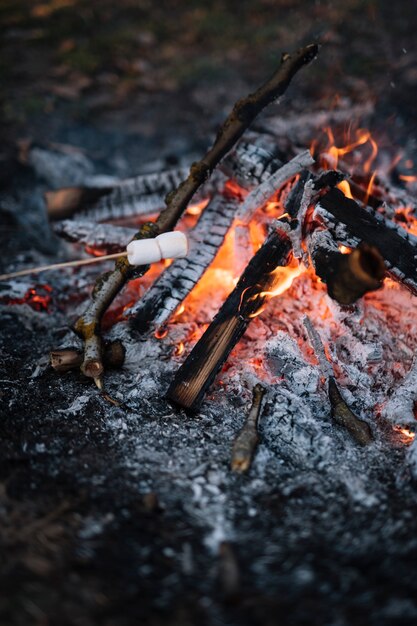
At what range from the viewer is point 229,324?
286cm

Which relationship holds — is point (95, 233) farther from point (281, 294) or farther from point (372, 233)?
point (372, 233)

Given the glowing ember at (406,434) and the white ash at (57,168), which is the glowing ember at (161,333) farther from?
the white ash at (57,168)

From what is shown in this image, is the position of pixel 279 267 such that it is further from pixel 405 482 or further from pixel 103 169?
pixel 103 169

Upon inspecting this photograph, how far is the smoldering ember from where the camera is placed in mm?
1811

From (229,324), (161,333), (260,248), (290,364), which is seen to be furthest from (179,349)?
(260,248)

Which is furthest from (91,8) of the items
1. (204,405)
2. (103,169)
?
(204,405)

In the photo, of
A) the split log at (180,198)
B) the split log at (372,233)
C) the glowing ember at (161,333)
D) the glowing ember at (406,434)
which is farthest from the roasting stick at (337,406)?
the split log at (180,198)

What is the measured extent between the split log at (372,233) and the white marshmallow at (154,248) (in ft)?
2.78

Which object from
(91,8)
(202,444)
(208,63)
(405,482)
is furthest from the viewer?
(91,8)

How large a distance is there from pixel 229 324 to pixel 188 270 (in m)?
0.52

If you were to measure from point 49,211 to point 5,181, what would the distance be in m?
1.13

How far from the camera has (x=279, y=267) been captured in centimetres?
297

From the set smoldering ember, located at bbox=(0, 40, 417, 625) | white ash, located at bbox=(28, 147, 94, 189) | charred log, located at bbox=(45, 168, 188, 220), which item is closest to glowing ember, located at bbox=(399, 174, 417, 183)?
smoldering ember, located at bbox=(0, 40, 417, 625)

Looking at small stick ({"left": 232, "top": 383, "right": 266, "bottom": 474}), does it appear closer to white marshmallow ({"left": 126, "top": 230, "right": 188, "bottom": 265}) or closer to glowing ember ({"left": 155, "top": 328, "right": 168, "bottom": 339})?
glowing ember ({"left": 155, "top": 328, "right": 168, "bottom": 339})
